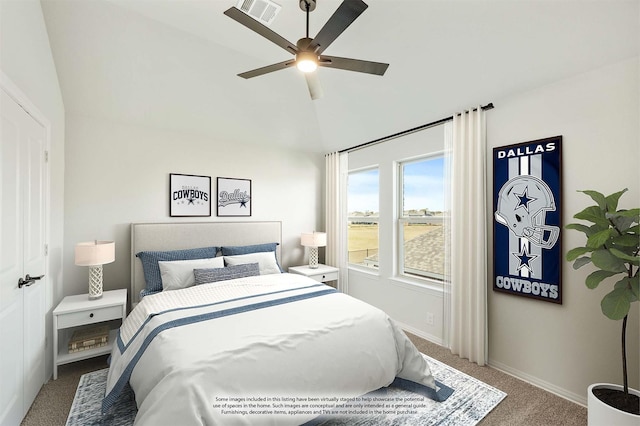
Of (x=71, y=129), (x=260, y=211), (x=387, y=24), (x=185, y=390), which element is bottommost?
(x=185, y=390)

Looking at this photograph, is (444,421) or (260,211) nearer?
(444,421)

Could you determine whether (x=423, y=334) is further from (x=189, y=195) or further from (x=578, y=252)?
(x=189, y=195)

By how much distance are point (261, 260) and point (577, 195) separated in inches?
123

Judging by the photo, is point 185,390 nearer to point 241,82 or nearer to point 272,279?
point 272,279

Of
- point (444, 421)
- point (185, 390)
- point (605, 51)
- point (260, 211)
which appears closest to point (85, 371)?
point (185, 390)

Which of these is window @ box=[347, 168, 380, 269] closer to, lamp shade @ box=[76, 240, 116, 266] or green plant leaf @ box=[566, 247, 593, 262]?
green plant leaf @ box=[566, 247, 593, 262]

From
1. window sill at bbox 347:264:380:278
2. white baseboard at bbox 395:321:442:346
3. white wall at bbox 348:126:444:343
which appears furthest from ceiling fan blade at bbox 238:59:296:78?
white baseboard at bbox 395:321:442:346

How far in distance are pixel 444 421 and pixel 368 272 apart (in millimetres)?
2246

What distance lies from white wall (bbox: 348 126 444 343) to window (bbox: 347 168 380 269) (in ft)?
0.49

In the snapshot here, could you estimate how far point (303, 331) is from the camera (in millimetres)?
1971

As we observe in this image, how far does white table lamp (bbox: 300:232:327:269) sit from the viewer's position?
4.28 m

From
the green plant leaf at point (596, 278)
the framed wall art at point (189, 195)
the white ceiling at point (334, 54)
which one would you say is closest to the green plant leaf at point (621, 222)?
the green plant leaf at point (596, 278)

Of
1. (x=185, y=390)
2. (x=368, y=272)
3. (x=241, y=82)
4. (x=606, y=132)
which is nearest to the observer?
(x=185, y=390)

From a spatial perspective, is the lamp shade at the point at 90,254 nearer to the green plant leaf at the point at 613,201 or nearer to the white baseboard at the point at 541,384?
the white baseboard at the point at 541,384
